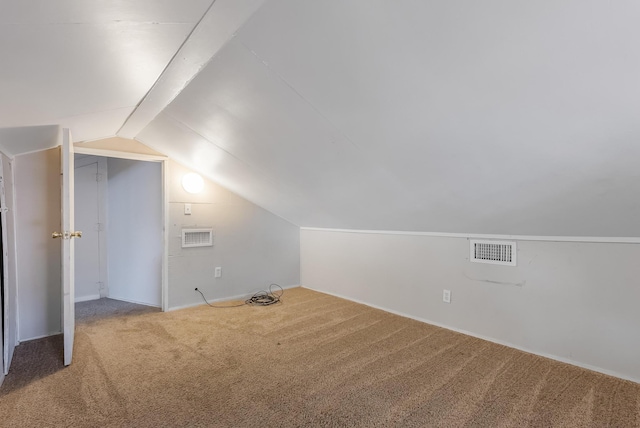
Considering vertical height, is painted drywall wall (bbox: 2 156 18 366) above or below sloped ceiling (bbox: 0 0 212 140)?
below

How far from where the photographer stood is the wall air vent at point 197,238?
3787mm

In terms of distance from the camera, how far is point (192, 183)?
3.82 meters

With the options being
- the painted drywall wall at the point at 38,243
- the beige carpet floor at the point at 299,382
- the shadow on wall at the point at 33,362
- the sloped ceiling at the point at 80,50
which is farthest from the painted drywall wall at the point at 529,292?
the painted drywall wall at the point at 38,243

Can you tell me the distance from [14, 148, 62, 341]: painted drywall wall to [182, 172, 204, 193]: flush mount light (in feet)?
3.84

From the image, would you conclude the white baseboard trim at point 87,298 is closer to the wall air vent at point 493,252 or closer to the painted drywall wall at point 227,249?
the painted drywall wall at point 227,249

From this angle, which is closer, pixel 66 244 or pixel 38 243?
pixel 66 244

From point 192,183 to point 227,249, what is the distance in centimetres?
94

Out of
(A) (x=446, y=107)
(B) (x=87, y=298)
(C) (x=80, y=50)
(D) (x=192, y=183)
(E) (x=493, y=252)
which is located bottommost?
(B) (x=87, y=298)

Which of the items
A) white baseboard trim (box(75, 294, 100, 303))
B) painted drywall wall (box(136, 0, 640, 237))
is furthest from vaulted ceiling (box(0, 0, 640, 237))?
white baseboard trim (box(75, 294, 100, 303))

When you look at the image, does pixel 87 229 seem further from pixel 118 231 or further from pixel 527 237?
pixel 527 237

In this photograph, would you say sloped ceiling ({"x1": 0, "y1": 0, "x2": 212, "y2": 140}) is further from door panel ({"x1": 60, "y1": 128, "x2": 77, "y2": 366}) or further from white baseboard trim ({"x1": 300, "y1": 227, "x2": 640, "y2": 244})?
white baseboard trim ({"x1": 300, "y1": 227, "x2": 640, "y2": 244})

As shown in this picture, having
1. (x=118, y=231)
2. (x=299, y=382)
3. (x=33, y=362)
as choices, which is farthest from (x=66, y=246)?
(x=118, y=231)

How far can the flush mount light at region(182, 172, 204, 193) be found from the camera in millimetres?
3781

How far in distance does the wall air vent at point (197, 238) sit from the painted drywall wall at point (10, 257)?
4.82ft
